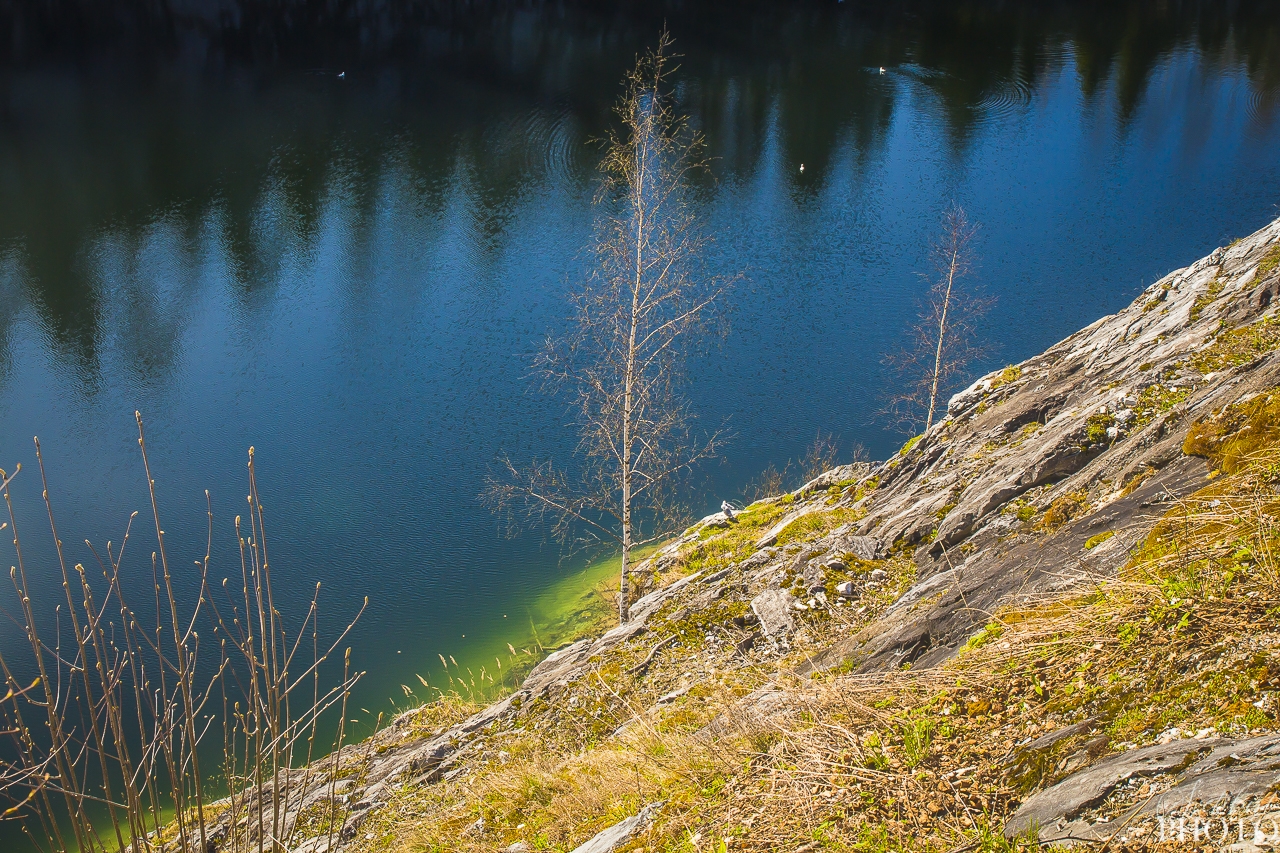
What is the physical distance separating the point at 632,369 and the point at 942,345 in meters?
9.70

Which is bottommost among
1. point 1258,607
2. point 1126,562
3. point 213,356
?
point 213,356

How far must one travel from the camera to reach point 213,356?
24.1m

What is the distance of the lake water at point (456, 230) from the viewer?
63.7 ft

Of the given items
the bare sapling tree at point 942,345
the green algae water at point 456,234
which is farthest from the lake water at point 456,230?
the bare sapling tree at point 942,345

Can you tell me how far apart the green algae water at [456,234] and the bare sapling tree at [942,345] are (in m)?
0.63

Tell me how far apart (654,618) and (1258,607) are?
6.20 meters

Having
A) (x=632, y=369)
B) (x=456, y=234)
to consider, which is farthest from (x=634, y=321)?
(x=456, y=234)

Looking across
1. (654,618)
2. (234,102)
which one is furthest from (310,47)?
(654,618)

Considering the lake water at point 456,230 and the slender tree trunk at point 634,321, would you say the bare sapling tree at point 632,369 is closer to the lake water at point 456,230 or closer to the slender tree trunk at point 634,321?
the slender tree trunk at point 634,321

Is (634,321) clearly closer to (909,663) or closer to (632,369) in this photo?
Answer: (632,369)

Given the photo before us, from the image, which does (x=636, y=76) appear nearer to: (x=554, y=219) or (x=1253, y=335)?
(x=1253, y=335)

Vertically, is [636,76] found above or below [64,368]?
above

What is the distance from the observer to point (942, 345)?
19719 millimetres

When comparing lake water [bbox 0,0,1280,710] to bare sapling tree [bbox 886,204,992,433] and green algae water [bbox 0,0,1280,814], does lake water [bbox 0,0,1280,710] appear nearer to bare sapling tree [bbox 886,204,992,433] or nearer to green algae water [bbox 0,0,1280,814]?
green algae water [bbox 0,0,1280,814]
